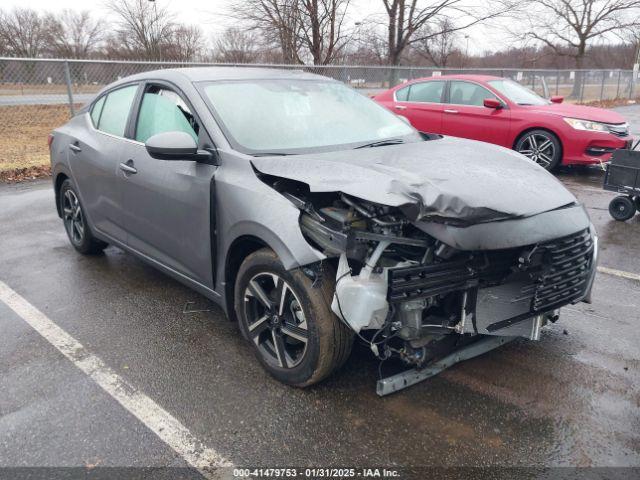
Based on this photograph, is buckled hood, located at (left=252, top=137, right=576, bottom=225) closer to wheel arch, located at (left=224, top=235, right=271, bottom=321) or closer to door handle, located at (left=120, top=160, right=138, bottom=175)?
wheel arch, located at (left=224, top=235, right=271, bottom=321)

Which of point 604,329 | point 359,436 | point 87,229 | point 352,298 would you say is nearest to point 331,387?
point 359,436

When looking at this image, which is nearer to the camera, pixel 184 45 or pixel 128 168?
pixel 128 168

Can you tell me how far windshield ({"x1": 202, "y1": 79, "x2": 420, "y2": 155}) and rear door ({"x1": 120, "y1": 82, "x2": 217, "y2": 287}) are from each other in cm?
23

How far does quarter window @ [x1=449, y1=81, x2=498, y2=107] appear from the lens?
904cm

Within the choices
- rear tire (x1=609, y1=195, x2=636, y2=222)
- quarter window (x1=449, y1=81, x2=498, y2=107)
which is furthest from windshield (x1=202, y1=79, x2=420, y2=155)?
quarter window (x1=449, y1=81, x2=498, y2=107)

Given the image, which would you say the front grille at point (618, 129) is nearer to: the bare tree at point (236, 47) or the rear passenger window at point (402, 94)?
the rear passenger window at point (402, 94)

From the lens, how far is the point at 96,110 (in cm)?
469

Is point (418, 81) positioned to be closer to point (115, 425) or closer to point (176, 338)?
point (176, 338)

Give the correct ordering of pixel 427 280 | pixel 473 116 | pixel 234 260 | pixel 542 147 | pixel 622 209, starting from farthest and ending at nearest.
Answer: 1. pixel 473 116
2. pixel 542 147
3. pixel 622 209
4. pixel 234 260
5. pixel 427 280

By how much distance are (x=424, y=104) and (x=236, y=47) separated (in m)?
18.1

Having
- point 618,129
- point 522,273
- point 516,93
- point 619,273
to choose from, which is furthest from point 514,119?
point 522,273

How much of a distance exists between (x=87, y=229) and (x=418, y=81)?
7187 millimetres

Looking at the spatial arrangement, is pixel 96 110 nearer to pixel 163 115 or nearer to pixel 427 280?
pixel 163 115

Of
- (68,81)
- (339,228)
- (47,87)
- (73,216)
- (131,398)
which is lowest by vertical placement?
(131,398)
